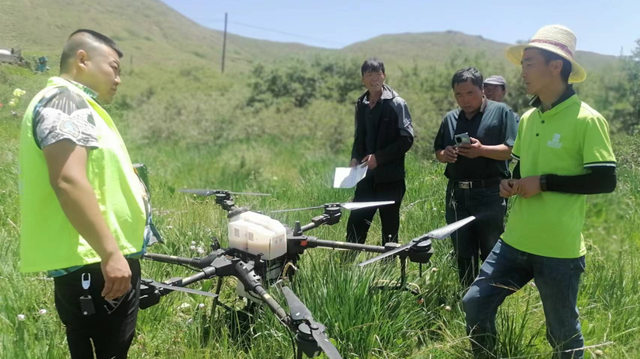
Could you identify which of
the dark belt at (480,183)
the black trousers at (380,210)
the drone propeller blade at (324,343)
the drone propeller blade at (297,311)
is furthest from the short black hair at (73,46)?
the black trousers at (380,210)

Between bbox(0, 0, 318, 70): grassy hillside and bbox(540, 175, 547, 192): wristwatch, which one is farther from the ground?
bbox(0, 0, 318, 70): grassy hillside

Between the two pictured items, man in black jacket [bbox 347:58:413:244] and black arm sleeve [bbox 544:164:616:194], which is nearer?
black arm sleeve [bbox 544:164:616:194]

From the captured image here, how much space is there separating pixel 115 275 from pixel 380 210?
274 centimetres

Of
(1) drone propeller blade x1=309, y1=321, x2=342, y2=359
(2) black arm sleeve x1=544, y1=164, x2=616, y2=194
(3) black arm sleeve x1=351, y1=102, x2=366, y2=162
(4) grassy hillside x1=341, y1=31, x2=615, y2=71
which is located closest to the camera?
(1) drone propeller blade x1=309, y1=321, x2=342, y2=359

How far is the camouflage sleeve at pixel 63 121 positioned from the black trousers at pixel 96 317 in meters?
0.49

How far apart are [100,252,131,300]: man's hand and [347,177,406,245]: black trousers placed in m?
2.65

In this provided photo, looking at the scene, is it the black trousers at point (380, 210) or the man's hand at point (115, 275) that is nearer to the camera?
the man's hand at point (115, 275)

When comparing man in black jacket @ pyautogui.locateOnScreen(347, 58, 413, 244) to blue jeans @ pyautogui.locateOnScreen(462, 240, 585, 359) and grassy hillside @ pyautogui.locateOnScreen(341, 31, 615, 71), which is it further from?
grassy hillside @ pyautogui.locateOnScreen(341, 31, 615, 71)

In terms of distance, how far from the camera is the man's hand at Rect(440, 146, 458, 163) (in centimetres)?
333

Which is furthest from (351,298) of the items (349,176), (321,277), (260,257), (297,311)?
(349,176)

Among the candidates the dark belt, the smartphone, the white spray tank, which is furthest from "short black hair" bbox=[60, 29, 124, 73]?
the dark belt

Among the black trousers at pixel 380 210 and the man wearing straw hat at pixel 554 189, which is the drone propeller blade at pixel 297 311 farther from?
the black trousers at pixel 380 210

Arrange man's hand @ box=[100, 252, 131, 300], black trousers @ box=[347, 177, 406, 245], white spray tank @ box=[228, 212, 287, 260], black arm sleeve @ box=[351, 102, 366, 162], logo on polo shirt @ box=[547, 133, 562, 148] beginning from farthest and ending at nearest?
black arm sleeve @ box=[351, 102, 366, 162]
black trousers @ box=[347, 177, 406, 245]
white spray tank @ box=[228, 212, 287, 260]
logo on polo shirt @ box=[547, 133, 562, 148]
man's hand @ box=[100, 252, 131, 300]

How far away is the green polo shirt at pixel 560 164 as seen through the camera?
2.07 m
